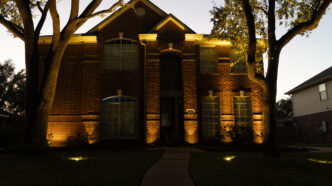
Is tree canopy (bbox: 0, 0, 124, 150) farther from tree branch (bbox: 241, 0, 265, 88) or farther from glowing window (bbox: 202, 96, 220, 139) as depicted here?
glowing window (bbox: 202, 96, 220, 139)

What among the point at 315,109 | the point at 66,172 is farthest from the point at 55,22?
the point at 315,109

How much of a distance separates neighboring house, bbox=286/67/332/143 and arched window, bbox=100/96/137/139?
16.2 m

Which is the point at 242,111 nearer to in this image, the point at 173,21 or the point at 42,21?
the point at 173,21

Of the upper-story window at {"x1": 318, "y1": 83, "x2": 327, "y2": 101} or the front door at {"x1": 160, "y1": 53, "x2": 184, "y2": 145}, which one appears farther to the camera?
the upper-story window at {"x1": 318, "y1": 83, "x2": 327, "y2": 101}

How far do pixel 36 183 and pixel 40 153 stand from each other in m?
4.57

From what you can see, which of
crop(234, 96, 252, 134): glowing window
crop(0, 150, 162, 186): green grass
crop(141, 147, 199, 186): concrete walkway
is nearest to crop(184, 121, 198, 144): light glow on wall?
crop(234, 96, 252, 134): glowing window

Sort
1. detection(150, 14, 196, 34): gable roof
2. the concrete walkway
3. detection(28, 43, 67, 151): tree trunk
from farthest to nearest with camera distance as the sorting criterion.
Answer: detection(150, 14, 196, 34): gable roof, detection(28, 43, 67, 151): tree trunk, the concrete walkway

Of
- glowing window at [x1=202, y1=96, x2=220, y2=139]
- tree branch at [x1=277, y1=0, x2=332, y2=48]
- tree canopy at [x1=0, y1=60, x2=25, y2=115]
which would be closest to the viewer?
tree branch at [x1=277, y1=0, x2=332, y2=48]

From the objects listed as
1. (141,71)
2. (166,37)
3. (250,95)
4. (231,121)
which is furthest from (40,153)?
(250,95)

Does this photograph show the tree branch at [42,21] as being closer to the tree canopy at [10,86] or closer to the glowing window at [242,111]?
the glowing window at [242,111]

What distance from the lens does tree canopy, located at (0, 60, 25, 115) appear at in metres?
36.4

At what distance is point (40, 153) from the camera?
33.6 feet

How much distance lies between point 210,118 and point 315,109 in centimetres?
1306

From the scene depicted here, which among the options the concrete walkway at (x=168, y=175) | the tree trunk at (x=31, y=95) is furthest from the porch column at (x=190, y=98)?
the tree trunk at (x=31, y=95)
